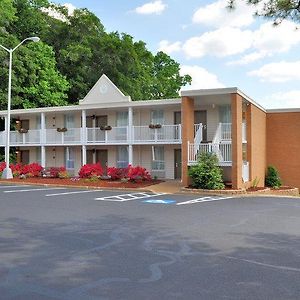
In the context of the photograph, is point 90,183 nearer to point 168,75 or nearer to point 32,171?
point 32,171

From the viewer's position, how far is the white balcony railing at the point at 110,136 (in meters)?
26.6

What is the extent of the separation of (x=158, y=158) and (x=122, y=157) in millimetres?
Answer: 2671

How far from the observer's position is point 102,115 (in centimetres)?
2859

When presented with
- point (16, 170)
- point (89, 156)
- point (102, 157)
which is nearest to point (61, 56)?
point (89, 156)

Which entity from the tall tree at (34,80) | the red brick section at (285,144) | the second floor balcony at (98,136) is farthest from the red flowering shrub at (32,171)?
the red brick section at (285,144)

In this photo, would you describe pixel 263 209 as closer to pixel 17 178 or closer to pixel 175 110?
pixel 175 110

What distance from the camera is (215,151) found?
2041 cm

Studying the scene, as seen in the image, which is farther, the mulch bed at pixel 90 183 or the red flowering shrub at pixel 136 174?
the red flowering shrub at pixel 136 174

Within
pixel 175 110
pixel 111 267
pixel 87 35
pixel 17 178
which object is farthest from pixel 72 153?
pixel 111 267

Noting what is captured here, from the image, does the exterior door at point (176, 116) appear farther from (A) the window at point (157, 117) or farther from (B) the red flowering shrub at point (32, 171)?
(B) the red flowering shrub at point (32, 171)

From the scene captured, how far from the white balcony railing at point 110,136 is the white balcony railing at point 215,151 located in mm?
6294

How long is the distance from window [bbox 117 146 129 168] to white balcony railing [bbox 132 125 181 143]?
233 centimetres

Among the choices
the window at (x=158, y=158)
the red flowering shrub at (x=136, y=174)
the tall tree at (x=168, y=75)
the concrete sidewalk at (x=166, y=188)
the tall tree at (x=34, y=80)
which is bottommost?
the concrete sidewalk at (x=166, y=188)

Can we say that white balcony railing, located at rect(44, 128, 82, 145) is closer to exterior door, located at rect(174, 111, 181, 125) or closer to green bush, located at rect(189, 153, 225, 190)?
exterior door, located at rect(174, 111, 181, 125)
